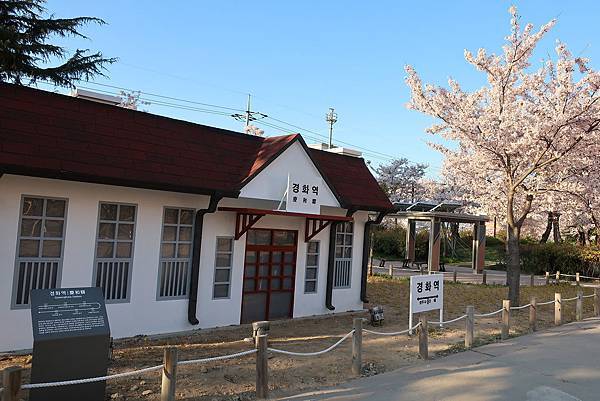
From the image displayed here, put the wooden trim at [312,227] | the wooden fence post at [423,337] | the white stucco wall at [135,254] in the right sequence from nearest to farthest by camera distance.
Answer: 1. the white stucco wall at [135,254]
2. the wooden fence post at [423,337]
3. the wooden trim at [312,227]

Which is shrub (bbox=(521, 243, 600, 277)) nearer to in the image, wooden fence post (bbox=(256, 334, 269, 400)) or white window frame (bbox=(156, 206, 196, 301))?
white window frame (bbox=(156, 206, 196, 301))

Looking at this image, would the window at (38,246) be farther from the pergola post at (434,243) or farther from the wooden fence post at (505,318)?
the pergola post at (434,243)

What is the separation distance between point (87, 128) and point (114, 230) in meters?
2.00

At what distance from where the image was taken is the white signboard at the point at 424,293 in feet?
32.6

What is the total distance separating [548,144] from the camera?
1455 cm

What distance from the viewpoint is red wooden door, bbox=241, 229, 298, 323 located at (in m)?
11.4

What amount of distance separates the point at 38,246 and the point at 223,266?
3846 millimetres

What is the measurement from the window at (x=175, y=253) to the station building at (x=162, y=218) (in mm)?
23

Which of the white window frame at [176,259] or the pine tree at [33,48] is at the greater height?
the pine tree at [33,48]

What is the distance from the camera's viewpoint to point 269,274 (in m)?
11.8

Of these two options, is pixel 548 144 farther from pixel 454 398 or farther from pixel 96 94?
pixel 96 94

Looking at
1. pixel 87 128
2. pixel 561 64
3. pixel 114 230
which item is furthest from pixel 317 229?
pixel 561 64

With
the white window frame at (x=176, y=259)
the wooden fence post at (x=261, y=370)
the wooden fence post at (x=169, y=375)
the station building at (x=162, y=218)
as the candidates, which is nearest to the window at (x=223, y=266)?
the station building at (x=162, y=218)

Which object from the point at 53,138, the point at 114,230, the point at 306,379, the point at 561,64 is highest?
the point at 561,64
